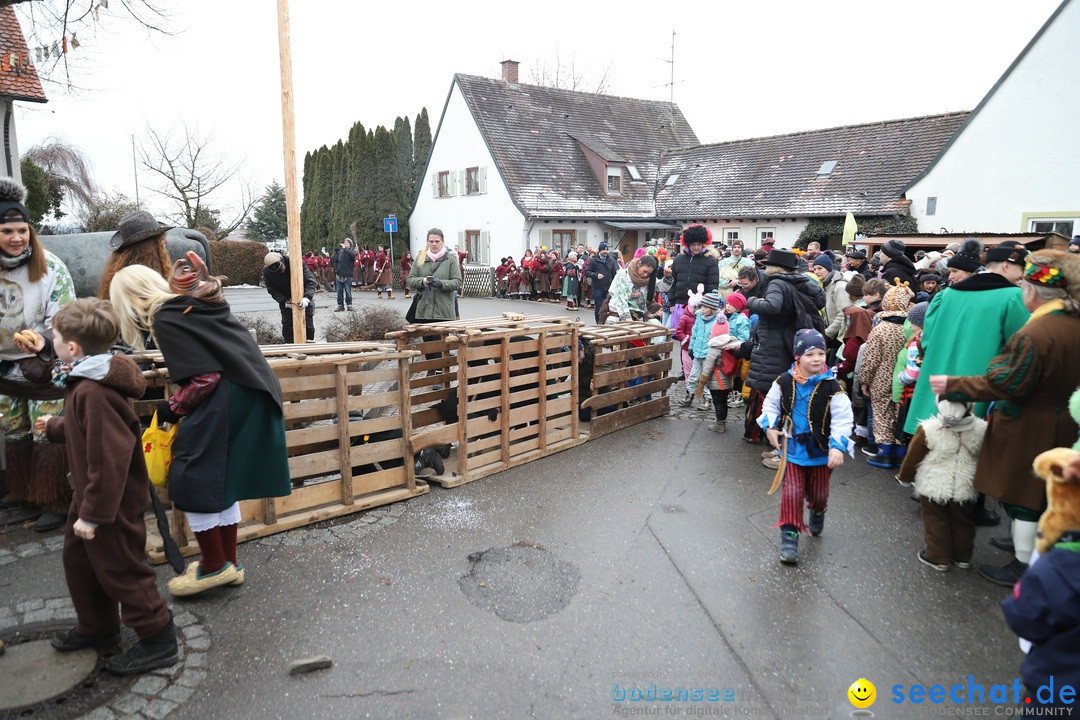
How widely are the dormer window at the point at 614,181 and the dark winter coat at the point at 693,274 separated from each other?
2179 cm

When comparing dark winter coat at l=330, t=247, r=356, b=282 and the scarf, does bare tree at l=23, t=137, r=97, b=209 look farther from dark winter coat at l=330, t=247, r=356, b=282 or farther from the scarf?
the scarf

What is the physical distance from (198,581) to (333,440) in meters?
1.40

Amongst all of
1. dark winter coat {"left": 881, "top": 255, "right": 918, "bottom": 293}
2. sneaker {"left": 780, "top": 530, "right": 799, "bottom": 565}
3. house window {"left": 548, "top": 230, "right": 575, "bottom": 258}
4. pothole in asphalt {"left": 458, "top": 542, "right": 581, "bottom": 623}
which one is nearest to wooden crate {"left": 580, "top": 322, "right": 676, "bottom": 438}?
dark winter coat {"left": 881, "top": 255, "right": 918, "bottom": 293}

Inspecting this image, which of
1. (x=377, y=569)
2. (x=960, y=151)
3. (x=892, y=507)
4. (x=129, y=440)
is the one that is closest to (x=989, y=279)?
(x=892, y=507)

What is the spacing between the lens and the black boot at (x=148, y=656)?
10.3 feet

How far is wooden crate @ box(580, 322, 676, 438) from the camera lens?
7.14 metres

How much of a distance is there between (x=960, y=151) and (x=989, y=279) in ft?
61.6

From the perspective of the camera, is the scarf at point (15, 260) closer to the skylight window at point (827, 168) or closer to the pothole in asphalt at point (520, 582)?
the pothole in asphalt at point (520, 582)

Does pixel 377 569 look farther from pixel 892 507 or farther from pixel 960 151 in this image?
pixel 960 151

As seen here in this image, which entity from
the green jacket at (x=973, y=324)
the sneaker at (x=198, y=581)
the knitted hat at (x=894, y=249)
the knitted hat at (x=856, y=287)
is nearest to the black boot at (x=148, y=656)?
the sneaker at (x=198, y=581)

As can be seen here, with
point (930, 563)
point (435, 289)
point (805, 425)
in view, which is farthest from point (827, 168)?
point (930, 563)

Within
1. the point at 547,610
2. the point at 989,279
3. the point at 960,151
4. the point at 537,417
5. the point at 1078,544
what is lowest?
the point at 547,610

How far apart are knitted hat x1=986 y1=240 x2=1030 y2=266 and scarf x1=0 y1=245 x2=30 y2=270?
6499mm

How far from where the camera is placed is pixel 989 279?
453 cm
